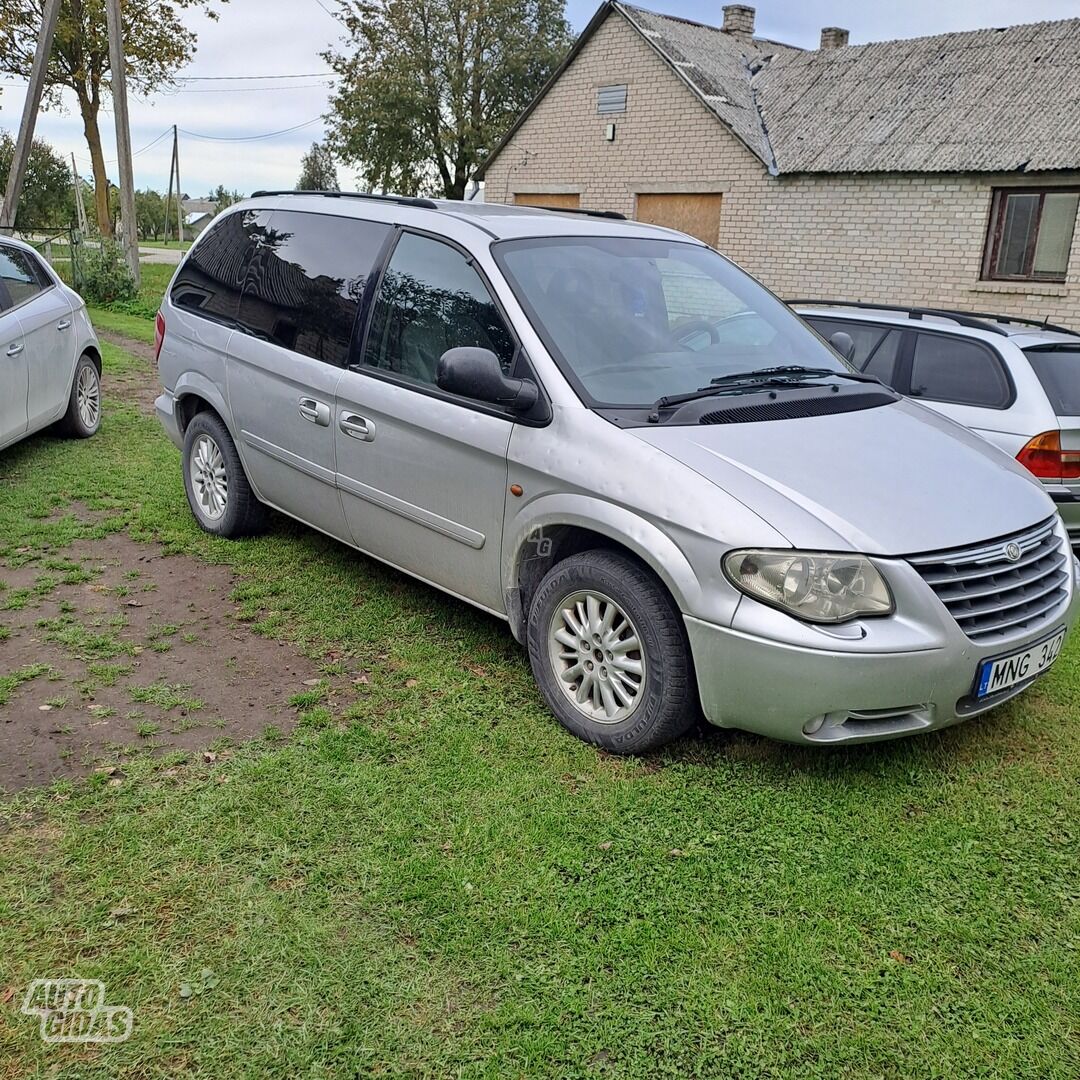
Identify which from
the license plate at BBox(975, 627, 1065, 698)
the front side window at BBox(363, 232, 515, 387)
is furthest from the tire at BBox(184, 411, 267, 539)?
the license plate at BBox(975, 627, 1065, 698)

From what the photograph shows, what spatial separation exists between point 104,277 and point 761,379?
18.2 meters

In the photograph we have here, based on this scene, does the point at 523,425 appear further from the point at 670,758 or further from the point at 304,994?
the point at 304,994

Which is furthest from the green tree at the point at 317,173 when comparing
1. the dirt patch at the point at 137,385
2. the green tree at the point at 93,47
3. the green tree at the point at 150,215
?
the dirt patch at the point at 137,385

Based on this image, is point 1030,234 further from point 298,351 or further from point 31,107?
point 31,107

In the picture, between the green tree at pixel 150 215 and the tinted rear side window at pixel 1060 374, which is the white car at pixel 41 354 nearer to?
the tinted rear side window at pixel 1060 374

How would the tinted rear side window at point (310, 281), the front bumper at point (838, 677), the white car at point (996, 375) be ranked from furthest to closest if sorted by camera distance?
the white car at point (996, 375) → the tinted rear side window at point (310, 281) → the front bumper at point (838, 677)

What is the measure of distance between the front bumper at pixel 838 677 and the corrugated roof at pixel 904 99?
12.9 metres

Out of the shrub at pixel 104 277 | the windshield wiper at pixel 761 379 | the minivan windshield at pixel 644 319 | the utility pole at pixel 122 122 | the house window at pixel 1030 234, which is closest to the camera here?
the windshield wiper at pixel 761 379

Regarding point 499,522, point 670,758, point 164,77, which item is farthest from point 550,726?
point 164,77

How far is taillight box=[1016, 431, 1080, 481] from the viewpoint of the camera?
5.71 metres

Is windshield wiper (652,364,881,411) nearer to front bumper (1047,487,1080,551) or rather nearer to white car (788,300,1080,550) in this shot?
white car (788,300,1080,550)

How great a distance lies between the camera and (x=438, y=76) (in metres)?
35.4

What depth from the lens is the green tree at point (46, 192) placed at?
48.7 metres

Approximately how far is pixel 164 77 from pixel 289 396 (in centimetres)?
2578
